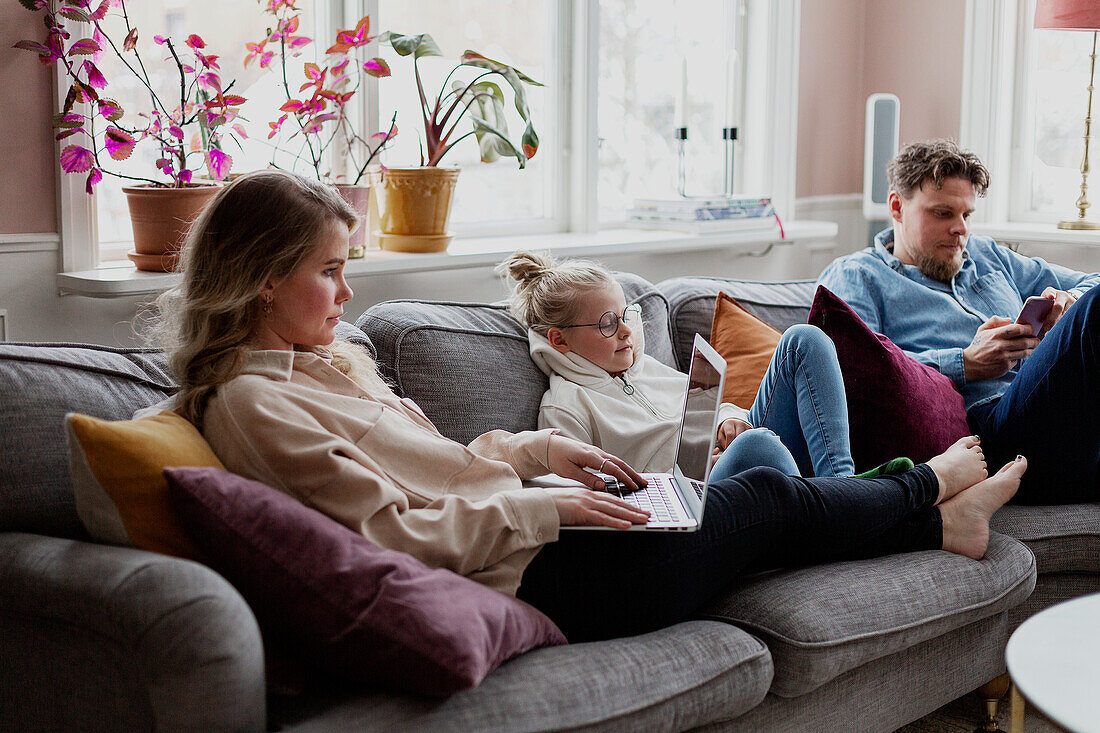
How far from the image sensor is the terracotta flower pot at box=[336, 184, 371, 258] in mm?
2432

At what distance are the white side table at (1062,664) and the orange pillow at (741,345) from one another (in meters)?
0.99

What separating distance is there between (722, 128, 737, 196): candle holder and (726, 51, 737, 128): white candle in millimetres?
81

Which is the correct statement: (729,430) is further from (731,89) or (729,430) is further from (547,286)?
(731,89)

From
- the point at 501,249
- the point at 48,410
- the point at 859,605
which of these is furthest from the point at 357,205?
the point at 859,605

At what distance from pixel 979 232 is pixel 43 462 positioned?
2.98 meters

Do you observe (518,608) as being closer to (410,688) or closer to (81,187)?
(410,688)

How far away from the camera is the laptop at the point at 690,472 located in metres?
1.58

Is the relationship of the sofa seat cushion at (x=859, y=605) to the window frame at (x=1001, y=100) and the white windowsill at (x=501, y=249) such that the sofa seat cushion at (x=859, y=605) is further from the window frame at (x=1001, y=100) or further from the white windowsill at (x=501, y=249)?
the window frame at (x=1001, y=100)

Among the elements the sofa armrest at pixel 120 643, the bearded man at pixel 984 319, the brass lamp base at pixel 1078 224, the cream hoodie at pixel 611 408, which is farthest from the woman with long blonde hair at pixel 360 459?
the brass lamp base at pixel 1078 224

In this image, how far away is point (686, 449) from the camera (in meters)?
1.84

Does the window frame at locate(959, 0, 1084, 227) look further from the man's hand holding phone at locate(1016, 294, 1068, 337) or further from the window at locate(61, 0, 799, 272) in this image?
the man's hand holding phone at locate(1016, 294, 1068, 337)

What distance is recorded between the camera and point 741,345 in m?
2.50

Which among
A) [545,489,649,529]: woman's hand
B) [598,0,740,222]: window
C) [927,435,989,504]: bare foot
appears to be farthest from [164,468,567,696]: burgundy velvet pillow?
[598,0,740,222]: window

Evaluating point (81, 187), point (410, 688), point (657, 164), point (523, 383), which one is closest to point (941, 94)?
point (657, 164)
